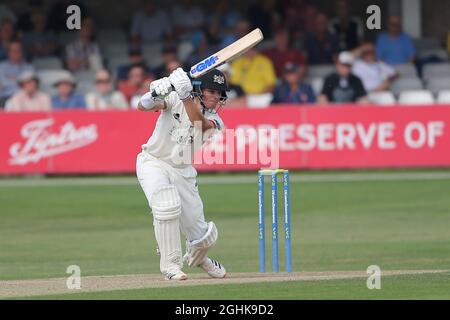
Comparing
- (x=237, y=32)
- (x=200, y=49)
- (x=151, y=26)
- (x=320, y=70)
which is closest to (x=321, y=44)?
(x=320, y=70)

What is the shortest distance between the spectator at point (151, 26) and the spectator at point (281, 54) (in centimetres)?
216

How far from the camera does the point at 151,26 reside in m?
23.9

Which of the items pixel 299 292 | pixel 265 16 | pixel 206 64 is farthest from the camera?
pixel 265 16

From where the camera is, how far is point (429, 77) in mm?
22422

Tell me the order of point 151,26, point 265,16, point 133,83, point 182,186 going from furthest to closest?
point 151,26
point 265,16
point 133,83
point 182,186

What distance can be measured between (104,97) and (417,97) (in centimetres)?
514

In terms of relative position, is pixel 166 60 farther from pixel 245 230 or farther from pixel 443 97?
pixel 245 230

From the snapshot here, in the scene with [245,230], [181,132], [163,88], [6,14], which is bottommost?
[245,230]

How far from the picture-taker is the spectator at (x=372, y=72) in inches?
862

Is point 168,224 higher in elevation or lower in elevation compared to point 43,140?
lower

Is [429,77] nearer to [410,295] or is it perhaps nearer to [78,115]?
[78,115]

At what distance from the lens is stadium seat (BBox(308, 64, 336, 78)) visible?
22.7 meters

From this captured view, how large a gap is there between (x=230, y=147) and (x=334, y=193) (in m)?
1.65
